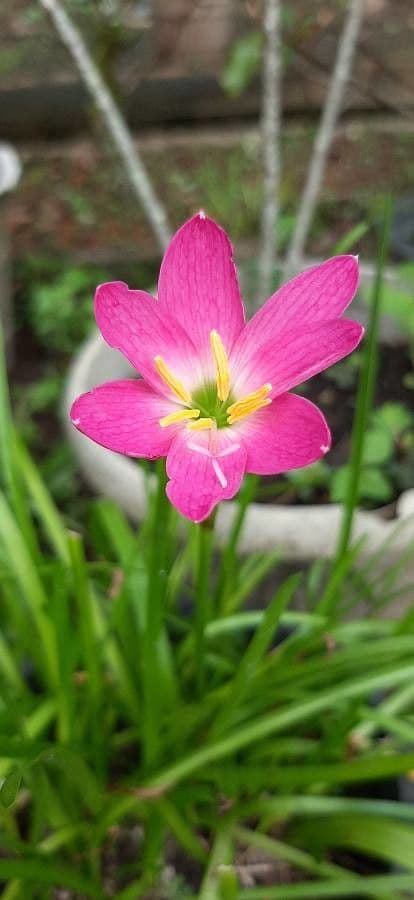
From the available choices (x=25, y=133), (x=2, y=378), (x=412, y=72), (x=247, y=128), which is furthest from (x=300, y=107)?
(x=2, y=378)

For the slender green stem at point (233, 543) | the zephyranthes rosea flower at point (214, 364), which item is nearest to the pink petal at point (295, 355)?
the zephyranthes rosea flower at point (214, 364)

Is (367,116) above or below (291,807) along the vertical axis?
above

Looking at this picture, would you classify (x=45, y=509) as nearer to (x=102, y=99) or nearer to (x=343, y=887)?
(x=343, y=887)

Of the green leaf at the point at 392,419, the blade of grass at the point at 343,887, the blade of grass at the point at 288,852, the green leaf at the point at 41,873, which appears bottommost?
the blade of grass at the point at 288,852

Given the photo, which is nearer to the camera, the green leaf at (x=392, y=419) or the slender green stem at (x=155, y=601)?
the slender green stem at (x=155, y=601)

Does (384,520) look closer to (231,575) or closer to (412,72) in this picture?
(231,575)

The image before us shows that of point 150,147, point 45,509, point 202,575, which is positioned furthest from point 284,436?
point 150,147

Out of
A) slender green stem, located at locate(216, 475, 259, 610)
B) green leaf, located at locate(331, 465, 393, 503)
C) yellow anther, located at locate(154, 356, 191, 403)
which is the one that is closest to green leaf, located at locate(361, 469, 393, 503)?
green leaf, located at locate(331, 465, 393, 503)

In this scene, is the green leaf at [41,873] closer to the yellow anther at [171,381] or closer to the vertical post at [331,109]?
the yellow anther at [171,381]
